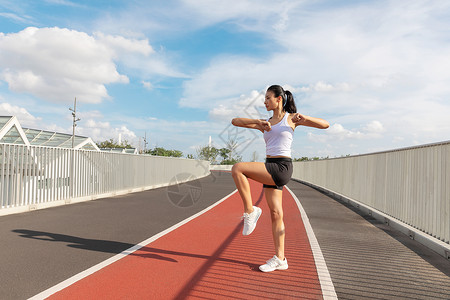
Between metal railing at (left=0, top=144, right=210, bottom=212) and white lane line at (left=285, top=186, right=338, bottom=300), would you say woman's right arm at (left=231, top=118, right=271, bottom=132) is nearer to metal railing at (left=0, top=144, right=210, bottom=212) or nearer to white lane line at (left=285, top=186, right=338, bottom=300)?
white lane line at (left=285, top=186, right=338, bottom=300)

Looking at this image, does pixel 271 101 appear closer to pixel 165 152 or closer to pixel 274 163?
pixel 274 163

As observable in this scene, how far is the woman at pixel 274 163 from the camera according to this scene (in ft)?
13.0

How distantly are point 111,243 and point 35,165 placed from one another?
589cm

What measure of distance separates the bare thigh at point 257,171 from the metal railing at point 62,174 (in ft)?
24.8

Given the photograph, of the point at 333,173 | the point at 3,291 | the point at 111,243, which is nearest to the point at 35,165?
the point at 111,243

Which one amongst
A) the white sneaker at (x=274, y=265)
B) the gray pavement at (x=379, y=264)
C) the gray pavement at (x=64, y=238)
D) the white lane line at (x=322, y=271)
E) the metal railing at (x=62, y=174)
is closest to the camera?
the white lane line at (x=322, y=271)

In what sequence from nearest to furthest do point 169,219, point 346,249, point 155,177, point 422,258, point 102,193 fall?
Answer: 1. point 422,258
2. point 346,249
3. point 169,219
4. point 102,193
5. point 155,177

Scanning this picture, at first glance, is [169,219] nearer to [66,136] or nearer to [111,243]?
[111,243]

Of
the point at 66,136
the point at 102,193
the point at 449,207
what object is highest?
the point at 66,136

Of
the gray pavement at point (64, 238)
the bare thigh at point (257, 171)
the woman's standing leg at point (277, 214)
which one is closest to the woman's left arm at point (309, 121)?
the bare thigh at point (257, 171)

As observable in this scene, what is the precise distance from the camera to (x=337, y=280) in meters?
3.95

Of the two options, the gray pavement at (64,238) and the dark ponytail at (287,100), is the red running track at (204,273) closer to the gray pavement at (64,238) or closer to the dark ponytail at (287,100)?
the gray pavement at (64,238)

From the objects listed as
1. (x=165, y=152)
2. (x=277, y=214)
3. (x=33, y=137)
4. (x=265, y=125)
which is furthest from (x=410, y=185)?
(x=165, y=152)

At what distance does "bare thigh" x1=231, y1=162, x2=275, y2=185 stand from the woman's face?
741 mm
